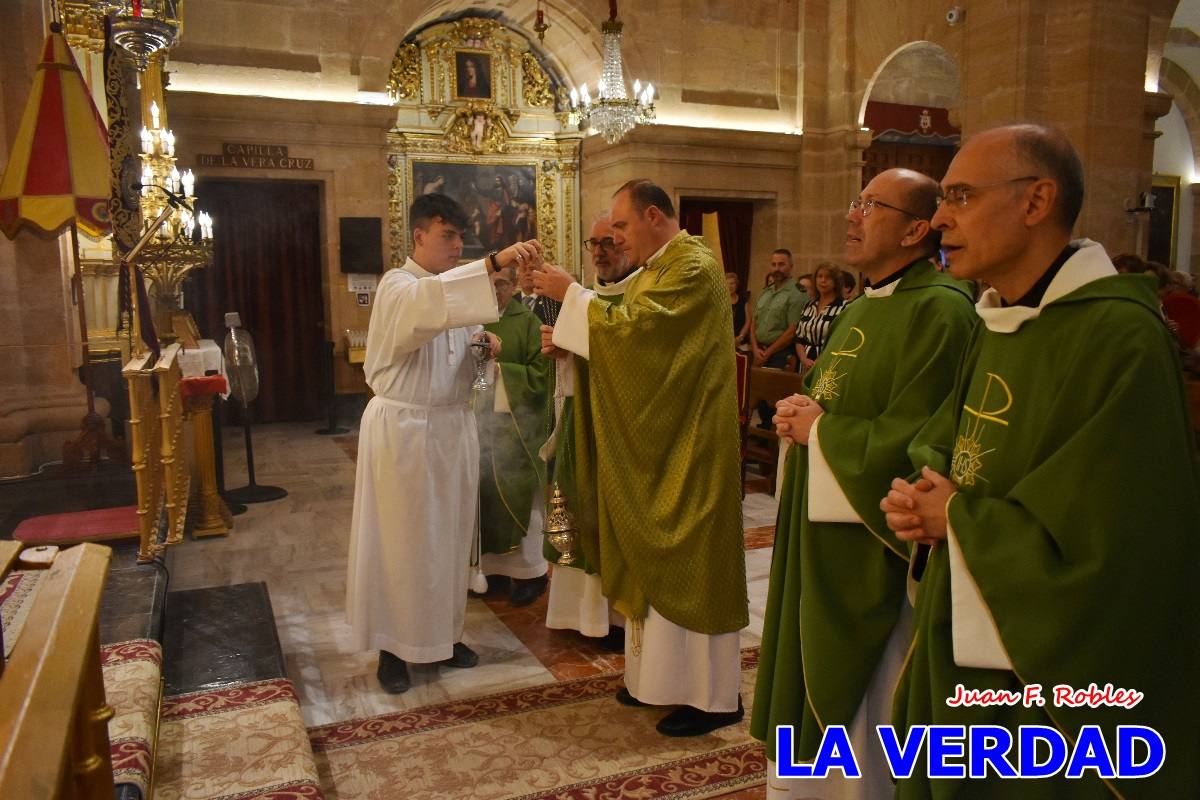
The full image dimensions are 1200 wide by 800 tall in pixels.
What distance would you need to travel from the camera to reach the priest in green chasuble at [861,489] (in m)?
2.30

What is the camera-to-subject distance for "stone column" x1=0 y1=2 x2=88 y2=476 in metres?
6.36

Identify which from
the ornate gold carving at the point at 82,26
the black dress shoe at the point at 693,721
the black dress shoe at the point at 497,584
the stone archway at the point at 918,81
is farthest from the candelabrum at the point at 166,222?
the stone archway at the point at 918,81

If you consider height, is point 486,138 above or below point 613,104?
above

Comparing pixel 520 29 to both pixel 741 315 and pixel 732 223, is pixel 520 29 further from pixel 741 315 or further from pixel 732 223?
pixel 741 315

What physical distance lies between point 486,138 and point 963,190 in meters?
11.8

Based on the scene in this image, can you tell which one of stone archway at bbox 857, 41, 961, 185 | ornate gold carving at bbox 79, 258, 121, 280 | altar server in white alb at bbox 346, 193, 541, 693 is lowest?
altar server in white alb at bbox 346, 193, 541, 693

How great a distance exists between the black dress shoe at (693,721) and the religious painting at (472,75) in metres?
11.0

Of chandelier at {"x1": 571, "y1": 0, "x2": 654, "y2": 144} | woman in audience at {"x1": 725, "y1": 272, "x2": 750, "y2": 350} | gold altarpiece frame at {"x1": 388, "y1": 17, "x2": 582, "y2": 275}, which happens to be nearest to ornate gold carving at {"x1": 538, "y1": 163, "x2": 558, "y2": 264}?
gold altarpiece frame at {"x1": 388, "y1": 17, "x2": 582, "y2": 275}

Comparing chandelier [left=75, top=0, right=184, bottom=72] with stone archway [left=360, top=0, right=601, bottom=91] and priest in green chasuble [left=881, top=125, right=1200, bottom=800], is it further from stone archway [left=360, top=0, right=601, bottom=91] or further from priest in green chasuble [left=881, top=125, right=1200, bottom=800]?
stone archway [left=360, top=0, right=601, bottom=91]

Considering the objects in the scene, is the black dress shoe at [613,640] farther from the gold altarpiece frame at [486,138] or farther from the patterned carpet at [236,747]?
the gold altarpiece frame at [486,138]

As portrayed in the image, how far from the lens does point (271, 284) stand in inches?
461

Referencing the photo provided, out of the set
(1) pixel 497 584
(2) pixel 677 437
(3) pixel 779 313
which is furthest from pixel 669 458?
(3) pixel 779 313

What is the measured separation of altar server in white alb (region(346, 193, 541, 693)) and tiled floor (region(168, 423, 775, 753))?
216 millimetres

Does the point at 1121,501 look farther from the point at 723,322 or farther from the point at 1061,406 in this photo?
the point at 723,322
